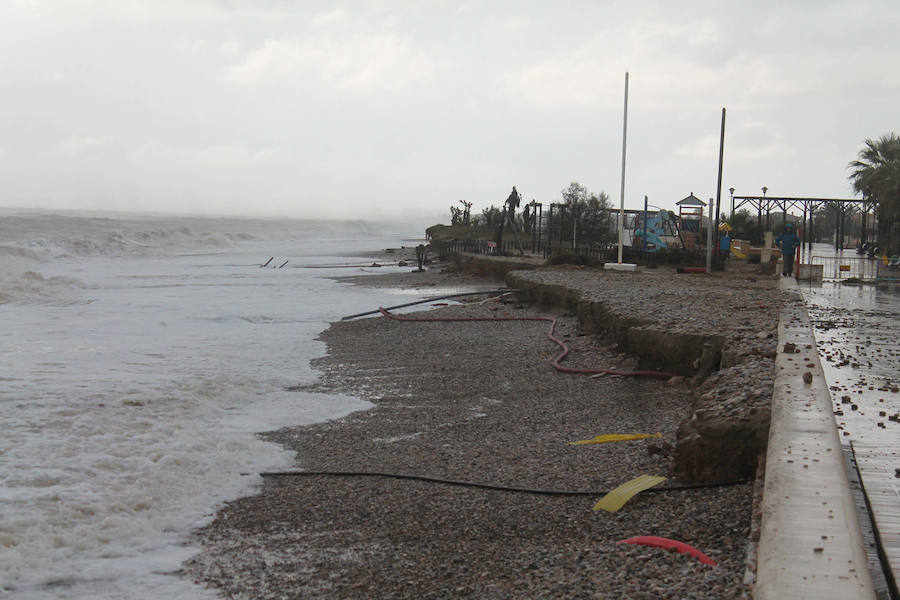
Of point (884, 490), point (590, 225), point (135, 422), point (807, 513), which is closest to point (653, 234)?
point (590, 225)

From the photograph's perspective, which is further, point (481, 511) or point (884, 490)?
point (481, 511)

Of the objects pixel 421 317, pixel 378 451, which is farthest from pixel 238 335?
pixel 378 451

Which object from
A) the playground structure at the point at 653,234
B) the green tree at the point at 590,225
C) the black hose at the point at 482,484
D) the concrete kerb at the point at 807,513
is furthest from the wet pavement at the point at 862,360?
the green tree at the point at 590,225

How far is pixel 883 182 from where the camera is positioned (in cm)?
3119

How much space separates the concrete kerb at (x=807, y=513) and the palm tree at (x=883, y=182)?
28786mm

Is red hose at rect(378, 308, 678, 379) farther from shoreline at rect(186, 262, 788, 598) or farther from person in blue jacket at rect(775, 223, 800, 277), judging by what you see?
person in blue jacket at rect(775, 223, 800, 277)

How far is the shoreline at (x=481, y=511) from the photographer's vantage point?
12.7ft

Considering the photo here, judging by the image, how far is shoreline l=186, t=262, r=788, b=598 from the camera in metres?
3.87

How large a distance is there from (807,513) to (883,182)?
32.1 meters

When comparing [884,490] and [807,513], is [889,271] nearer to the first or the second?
[884,490]

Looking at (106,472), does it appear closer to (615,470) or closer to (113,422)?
(113,422)

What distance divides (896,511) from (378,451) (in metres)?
4.06

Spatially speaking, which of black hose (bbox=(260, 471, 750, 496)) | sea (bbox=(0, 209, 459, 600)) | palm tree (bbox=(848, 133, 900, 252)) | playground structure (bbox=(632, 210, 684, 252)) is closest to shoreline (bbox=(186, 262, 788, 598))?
black hose (bbox=(260, 471, 750, 496))

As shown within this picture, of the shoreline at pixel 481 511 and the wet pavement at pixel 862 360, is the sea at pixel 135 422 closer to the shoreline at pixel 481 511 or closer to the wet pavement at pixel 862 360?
the shoreline at pixel 481 511
